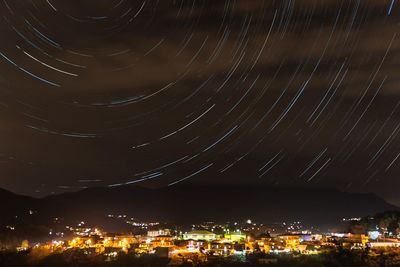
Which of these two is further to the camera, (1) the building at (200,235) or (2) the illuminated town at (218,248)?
(1) the building at (200,235)

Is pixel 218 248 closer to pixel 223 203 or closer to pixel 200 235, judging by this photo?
pixel 200 235

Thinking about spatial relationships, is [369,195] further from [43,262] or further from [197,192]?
[43,262]

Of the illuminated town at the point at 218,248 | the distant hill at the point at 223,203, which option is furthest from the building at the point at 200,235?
the distant hill at the point at 223,203


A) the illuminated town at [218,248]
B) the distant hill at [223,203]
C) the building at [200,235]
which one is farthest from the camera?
the distant hill at [223,203]

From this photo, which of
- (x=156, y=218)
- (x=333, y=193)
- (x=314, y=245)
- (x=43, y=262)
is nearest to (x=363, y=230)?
(x=314, y=245)

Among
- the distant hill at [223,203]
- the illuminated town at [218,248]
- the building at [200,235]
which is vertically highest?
the distant hill at [223,203]

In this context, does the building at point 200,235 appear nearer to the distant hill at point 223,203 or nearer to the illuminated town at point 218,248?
the illuminated town at point 218,248

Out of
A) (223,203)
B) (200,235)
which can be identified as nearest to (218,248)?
(200,235)

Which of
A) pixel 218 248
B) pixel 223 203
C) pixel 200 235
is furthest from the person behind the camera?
pixel 223 203

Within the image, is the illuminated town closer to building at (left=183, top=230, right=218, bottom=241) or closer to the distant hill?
building at (left=183, top=230, right=218, bottom=241)
